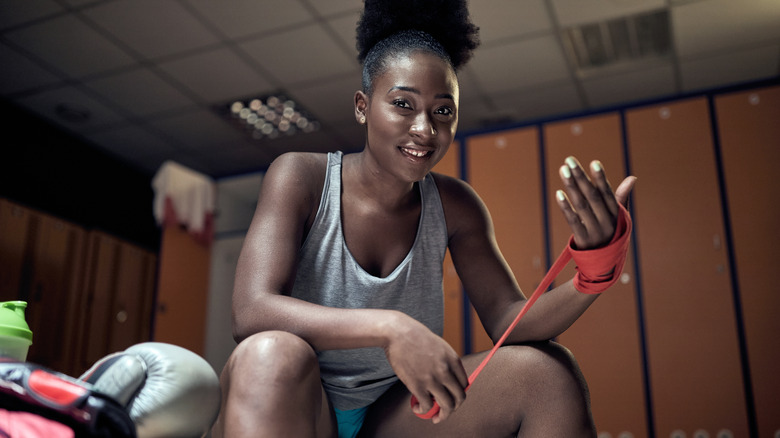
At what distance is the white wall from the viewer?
4.12 m

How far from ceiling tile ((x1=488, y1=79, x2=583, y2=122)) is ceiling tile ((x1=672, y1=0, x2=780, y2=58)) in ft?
2.34

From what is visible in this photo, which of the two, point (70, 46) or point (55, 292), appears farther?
point (55, 292)

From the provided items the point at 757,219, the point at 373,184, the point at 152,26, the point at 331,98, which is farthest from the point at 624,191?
the point at 331,98

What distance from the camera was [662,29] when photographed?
359 cm

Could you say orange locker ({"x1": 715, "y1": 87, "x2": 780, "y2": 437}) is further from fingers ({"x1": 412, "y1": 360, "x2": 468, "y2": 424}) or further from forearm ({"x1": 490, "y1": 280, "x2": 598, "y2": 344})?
fingers ({"x1": 412, "y1": 360, "x2": 468, "y2": 424})

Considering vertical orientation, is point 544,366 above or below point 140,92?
below

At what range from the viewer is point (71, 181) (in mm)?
4887

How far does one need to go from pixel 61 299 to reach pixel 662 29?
399 cm

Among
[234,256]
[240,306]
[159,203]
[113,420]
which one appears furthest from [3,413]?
[234,256]

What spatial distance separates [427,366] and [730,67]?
391cm

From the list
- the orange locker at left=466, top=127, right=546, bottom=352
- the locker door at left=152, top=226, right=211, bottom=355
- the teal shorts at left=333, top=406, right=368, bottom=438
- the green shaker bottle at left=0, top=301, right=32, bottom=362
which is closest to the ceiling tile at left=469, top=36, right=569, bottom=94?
the orange locker at left=466, top=127, right=546, bottom=352

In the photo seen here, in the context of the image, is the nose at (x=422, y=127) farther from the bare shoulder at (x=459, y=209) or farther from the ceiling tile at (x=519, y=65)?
the ceiling tile at (x=519, y=65)

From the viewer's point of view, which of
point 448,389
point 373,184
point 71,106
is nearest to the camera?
point 448,389

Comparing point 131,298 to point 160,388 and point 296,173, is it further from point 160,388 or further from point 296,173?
point 160,388
